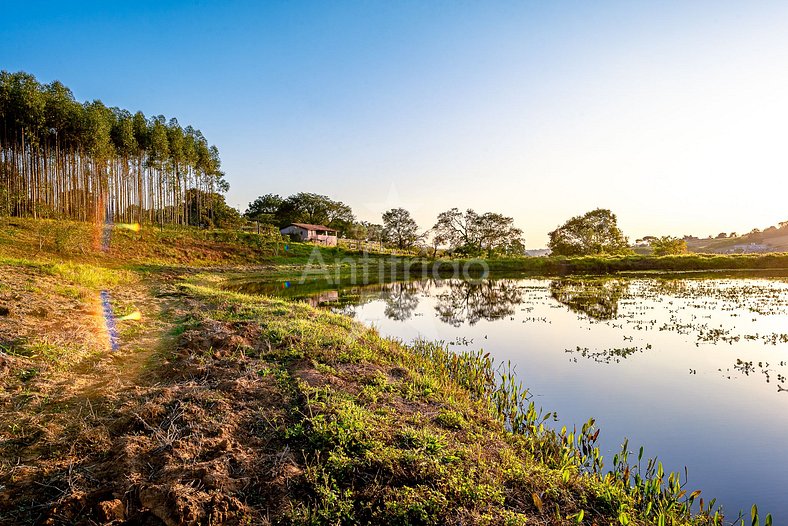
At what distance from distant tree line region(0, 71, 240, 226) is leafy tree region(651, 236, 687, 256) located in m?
73.1

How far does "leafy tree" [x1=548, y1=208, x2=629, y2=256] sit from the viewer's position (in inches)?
2628

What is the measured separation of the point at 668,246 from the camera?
6122cm

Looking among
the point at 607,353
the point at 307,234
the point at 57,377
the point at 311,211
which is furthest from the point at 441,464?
the point at 311,211

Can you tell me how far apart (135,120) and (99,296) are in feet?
140

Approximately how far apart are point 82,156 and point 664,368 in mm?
52930

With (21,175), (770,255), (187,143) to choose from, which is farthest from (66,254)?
(770,255)

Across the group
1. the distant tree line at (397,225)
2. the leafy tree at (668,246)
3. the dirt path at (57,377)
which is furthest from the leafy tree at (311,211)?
the dirt path at (57,377)

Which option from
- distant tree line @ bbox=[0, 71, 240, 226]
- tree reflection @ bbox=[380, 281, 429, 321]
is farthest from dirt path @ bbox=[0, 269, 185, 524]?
distant tree line @ bbox=[0, 71, 240, 226]

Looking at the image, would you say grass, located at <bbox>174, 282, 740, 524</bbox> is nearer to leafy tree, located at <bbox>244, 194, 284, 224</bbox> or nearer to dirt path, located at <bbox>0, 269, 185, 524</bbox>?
dirt path, located at <bbox>0, 269, 185, 524</bbox>

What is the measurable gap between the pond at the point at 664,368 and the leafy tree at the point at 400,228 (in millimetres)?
61216

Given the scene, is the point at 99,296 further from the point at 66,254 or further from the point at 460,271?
the point at 460,271

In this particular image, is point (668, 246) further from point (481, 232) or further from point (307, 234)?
point (307, 234)

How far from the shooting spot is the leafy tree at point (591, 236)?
6675cm

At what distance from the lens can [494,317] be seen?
57.0 ft
